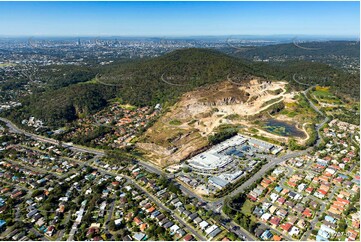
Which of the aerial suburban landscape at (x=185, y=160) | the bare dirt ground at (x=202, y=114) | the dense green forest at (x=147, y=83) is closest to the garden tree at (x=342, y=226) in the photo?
the aerial suburban landscape at (x=185, y=160)

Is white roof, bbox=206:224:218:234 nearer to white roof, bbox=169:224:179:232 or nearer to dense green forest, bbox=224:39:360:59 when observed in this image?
white roof, bbox=169:224:179:232

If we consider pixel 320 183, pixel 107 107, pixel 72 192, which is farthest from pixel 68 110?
pixel 320 183

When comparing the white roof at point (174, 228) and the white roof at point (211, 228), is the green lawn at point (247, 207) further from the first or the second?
the white roof at point (174, 228)

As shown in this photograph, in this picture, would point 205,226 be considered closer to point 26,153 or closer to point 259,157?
point 259,157

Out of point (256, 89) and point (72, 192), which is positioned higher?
point (256, 89)

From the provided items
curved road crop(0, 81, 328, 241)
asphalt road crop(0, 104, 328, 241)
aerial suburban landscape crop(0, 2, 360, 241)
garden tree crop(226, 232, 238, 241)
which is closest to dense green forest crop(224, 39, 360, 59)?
aerial suburban landscape crop(0, 2, 360, 241)
